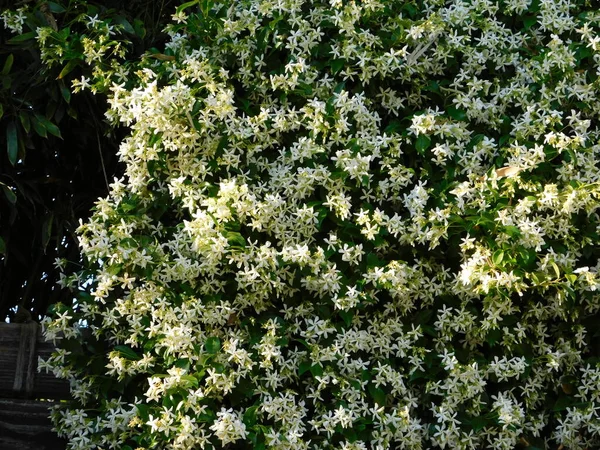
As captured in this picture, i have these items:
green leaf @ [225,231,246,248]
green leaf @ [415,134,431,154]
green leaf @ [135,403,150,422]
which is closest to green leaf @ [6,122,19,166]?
green leaf @ [225,231,246,248]

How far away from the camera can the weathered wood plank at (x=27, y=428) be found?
10.3 ft

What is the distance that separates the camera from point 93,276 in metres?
2.96

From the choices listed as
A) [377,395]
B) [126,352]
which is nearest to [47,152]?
[126,352]

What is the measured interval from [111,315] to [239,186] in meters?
0.54

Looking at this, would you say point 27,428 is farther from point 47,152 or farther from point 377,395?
point 377,395

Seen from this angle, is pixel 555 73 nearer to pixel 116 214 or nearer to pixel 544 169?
pixel 544 169

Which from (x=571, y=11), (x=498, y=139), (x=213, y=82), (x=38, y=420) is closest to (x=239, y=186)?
(x=213, y=82)

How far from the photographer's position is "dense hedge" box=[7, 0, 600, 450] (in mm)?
2701

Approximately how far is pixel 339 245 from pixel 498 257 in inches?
18.0

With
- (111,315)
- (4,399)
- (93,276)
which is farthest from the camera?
(4,399)

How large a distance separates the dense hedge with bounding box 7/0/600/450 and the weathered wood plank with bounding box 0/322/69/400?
0.33 metres

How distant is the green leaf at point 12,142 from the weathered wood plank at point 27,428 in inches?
32.8

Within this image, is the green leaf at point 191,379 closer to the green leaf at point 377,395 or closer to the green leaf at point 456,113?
the green leaf at point 377,395

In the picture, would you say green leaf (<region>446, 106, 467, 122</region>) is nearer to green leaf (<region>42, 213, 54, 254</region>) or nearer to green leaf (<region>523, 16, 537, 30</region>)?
green leaf (<region>523, 16, 537, 30</region>)
